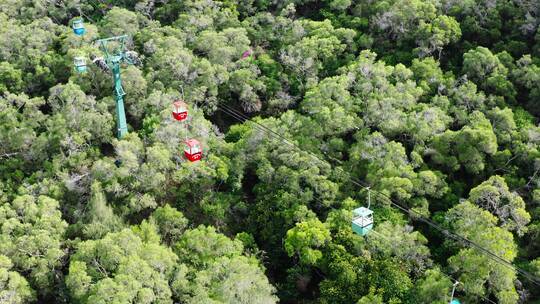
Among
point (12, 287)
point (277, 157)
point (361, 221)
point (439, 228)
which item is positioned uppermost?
point (361, 221)

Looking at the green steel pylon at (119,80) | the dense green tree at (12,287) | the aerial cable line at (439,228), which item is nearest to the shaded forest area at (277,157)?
the dense green tree at (12,287)

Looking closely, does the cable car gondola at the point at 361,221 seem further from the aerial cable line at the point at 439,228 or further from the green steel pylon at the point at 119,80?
the green steel pylon at the point at 119,80

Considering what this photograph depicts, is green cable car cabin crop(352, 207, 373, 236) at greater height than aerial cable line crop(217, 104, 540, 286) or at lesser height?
greater

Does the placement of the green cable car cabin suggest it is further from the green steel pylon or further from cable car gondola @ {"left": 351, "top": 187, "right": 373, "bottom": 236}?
the green steel pylon

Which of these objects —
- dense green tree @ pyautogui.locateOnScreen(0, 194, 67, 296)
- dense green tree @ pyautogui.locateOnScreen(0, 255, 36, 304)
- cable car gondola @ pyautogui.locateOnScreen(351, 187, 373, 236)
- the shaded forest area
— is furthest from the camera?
dense green tree @ pyautogui.locateOnScreen(0, 194, 67, 296)

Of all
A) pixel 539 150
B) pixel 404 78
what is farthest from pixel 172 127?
pixel 539 150

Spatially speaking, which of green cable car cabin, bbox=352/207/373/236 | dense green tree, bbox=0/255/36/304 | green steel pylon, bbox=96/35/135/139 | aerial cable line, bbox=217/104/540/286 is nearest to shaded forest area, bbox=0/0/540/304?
dense green tree, bbox=0/255/36/304

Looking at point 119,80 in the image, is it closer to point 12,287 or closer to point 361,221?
point 12,287

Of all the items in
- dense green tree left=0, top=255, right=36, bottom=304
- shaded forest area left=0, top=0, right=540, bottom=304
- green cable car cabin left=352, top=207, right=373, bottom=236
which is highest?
green cable car cabin left=352, top=207, right=373, bottom=236

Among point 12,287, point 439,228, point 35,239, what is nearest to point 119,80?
point 35,239
